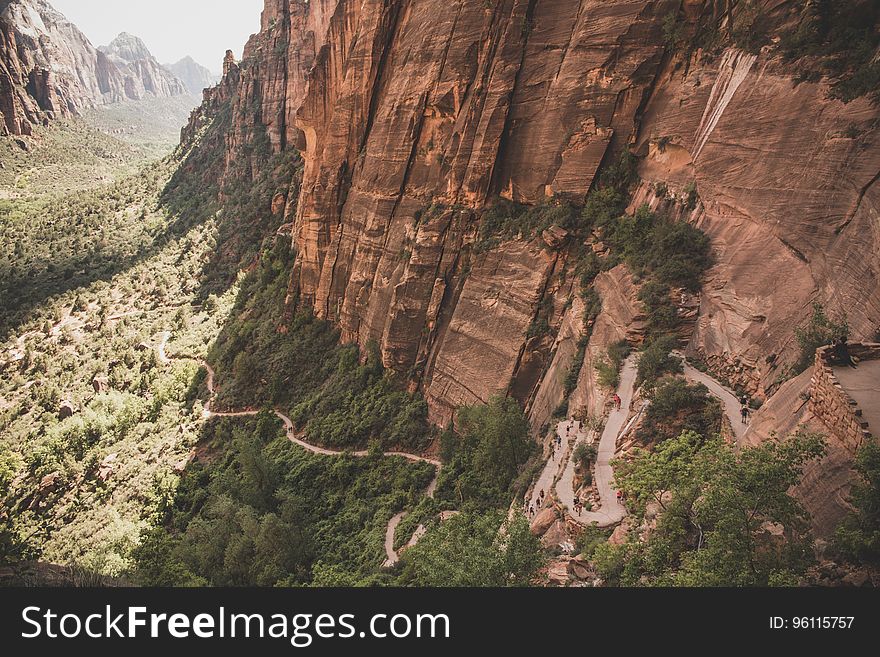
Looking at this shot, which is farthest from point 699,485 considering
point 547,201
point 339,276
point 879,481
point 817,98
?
point 339,276

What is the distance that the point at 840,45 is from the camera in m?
20.6

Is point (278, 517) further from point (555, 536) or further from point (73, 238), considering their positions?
point (73, 238)

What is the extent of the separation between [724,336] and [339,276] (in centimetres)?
3858

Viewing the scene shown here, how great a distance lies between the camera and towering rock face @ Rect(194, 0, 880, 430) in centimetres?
1962

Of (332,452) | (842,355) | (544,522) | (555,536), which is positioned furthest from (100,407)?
(842,355)

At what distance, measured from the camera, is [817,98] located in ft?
67.9

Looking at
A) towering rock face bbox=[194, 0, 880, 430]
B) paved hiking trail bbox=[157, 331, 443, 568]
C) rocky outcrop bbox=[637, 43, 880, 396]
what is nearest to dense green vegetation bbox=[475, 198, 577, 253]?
towering rock face bbox=[194, 0, 880, 430]

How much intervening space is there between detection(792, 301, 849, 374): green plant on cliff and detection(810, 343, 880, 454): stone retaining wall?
5.88ft

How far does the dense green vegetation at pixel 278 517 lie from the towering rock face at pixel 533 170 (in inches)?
336

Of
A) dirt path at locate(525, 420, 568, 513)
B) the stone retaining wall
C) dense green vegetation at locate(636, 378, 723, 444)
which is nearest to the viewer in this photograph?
the stone retaining wall

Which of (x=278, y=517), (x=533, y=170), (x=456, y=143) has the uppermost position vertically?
(x=456, y=143)

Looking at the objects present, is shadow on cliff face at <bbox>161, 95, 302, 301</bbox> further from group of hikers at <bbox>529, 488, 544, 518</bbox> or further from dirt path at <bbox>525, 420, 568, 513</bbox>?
group of hikers at <bbox>529, 488, 544, 518</bbox>

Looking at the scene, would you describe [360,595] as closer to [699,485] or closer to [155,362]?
[699,485]

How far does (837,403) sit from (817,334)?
5782 mm
